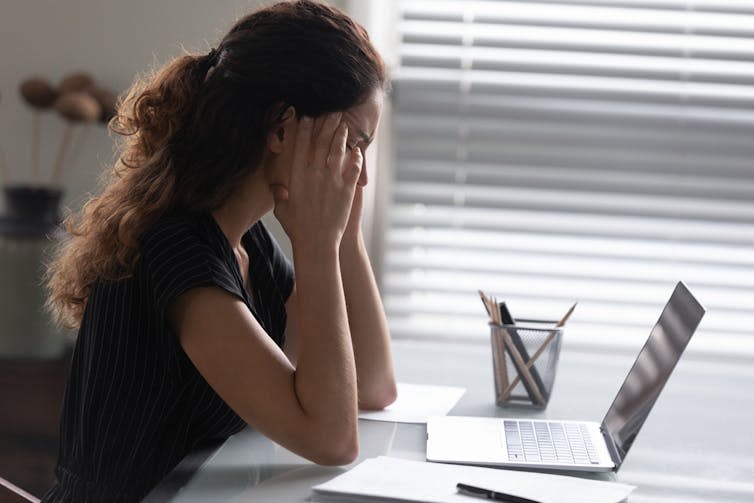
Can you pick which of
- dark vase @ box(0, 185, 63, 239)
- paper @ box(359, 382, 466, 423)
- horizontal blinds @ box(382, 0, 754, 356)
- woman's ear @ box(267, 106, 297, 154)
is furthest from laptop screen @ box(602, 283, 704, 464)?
dark vase @ box(0, 185, 63, 239)

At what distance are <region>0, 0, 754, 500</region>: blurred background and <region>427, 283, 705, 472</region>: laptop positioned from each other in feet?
4.32

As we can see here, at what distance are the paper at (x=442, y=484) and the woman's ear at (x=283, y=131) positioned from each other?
42 centimetres

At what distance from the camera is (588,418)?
146 centimetres

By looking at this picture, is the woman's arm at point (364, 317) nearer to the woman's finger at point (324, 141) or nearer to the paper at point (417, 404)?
the paper at point (417, 404)

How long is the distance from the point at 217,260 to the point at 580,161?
5.28ft

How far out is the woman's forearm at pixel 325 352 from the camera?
112cm

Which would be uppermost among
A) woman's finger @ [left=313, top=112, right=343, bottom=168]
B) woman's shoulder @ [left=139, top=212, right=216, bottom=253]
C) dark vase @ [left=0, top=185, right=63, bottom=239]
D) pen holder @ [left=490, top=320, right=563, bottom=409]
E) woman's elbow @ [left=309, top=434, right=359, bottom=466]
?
woman's finger @ [left=313, top=112, right=343, bottom=168]

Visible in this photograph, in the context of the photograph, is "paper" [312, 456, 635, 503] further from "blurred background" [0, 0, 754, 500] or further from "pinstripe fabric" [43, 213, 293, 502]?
"blurred background" [0, 0, 754, 500]

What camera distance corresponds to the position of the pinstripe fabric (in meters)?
1.19

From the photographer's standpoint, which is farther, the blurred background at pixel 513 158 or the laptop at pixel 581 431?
the blurred background at pixel 513 158

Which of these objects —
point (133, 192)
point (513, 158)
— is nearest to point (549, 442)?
point (133, 192)

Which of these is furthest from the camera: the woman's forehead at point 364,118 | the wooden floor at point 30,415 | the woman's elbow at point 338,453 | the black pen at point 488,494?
the wooden floor at point 30,415

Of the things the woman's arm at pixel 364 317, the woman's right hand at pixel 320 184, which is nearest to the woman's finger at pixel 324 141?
the woman's right hand at pixel 320 184

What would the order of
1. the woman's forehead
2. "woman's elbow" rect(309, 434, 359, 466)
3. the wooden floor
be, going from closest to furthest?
"woman's elbow" rect(309, 434, 359, 466)
the woman's forehead
the wooden floor
